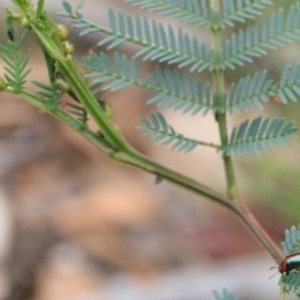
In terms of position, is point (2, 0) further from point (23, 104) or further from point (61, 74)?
point (61, 74)

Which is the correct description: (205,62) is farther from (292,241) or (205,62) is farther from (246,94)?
(292,241)

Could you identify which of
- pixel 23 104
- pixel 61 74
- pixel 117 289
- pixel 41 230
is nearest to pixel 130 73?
pixel 61 74

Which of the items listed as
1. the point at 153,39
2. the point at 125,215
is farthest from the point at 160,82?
the point at 125,215

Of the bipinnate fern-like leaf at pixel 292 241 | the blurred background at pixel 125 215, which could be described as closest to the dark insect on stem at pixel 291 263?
the bipinnate fern-like leaf at pixel 292 241

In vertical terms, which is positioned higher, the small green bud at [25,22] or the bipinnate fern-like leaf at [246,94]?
the small green bud at [25,22]

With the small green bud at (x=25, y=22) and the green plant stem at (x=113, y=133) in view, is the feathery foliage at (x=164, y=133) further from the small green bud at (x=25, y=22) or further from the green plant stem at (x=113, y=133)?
the small green bud at (x=25, y=22)
